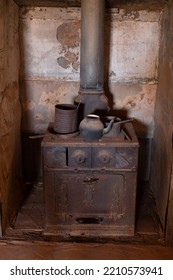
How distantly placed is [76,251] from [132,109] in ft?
4.18

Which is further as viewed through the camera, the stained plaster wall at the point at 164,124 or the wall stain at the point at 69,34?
the wall stain at the point at 69,34

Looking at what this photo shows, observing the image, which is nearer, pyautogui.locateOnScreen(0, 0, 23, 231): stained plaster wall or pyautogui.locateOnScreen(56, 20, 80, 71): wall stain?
pyautogui.locateOnScreen(0, 0, 23, 231): stained plaster wall

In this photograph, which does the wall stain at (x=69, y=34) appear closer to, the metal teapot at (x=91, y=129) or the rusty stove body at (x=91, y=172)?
the rusty stove body at (x=91, y=172)

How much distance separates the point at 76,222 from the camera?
88.7 inches

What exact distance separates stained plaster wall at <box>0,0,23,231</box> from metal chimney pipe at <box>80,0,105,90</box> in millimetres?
537

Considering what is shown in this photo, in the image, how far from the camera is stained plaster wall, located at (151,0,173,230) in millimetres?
2203

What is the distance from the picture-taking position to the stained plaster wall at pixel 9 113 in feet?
7.27

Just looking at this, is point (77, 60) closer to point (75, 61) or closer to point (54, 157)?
point (75, 61)

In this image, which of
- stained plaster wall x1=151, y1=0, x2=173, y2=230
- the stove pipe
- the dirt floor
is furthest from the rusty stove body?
stained plaster wall x1=151, y1=0, x2=173, y2=230

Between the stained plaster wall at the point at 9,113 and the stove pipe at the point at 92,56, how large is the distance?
0.53 meters

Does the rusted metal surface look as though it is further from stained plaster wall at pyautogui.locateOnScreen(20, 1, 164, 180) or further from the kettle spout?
stained plaster wall at pyautogui.locateOnScreen(20, 1, 164, 180)

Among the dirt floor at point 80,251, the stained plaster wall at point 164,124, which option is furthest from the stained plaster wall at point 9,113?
the stained plaster wall at point 164,124

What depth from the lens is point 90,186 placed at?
2.14 meters
